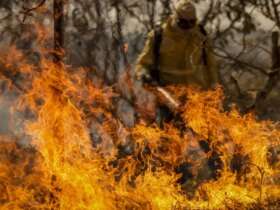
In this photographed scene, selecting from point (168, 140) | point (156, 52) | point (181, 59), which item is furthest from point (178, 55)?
point (168, 140)

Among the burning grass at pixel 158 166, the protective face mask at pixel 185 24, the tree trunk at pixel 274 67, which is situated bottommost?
the burning grass at pixel 158 166

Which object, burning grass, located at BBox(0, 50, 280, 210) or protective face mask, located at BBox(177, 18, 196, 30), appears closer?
burning grass, located at BBox(0, 50, 280, 210)

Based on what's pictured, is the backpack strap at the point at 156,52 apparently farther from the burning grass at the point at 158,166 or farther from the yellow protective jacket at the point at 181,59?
the burning grass at the point at 158,166

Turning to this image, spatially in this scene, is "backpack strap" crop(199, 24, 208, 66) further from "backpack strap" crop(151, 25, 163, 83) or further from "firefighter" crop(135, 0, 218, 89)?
"backpack strap" crop(151, 25, 163, 83)

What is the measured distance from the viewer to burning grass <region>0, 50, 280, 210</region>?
6328mm

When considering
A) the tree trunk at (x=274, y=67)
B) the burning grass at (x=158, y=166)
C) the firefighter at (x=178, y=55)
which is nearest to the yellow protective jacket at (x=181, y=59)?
the firefighter at (x=178, y=55)

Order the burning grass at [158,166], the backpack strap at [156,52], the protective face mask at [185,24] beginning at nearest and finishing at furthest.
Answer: the burning grass at [158,166]
the protective face mask at [185,24]
the backpack strap at [156,52]

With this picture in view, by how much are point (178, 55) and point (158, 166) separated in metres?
1.24

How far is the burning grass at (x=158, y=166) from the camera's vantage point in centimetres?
633

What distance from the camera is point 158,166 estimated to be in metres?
7.64

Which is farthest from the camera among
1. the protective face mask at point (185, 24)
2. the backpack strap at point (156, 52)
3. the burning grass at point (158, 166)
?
the backpack strap at point (156, 52)

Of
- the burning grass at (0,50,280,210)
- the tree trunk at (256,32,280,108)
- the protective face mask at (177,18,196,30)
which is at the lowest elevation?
the burning grass at (0,50,280,210)

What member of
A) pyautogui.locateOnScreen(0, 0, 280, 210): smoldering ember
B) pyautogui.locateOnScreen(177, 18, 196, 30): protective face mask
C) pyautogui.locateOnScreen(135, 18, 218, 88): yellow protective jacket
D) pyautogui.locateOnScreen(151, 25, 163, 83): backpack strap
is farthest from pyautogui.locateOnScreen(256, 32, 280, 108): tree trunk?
pyautogui.locateOnScreen(151, 25, 163, 83): backpack strap

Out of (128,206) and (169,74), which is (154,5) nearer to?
(169,74)
